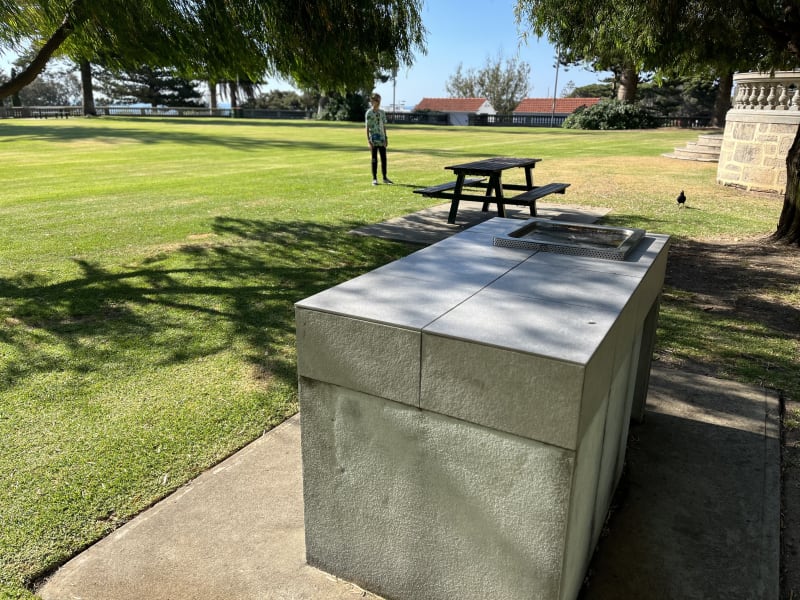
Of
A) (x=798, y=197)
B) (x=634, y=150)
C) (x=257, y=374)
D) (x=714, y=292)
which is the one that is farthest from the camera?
(x=634, y=150)

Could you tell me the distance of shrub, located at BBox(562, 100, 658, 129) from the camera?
3969 centimetres

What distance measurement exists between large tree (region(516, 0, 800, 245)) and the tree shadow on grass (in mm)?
3741

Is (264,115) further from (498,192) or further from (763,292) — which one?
(763,292)

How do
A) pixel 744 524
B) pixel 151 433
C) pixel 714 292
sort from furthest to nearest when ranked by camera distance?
pixel 714 292 < pixel 151 433 < pixel 744 524

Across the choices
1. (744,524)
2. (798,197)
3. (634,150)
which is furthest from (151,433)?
(634,150)

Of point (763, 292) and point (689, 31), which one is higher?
point (689, 31)

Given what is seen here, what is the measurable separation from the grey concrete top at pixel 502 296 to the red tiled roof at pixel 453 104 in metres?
89.8

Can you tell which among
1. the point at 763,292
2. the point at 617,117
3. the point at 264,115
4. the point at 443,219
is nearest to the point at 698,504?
the point at 763,292

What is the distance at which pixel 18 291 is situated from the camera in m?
6.42

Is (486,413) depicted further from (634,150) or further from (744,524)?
(634,150)

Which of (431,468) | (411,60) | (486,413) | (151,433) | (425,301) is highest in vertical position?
(411,60)

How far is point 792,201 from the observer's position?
318 inches

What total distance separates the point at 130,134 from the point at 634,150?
2408cm

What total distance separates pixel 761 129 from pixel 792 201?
5.81 m
